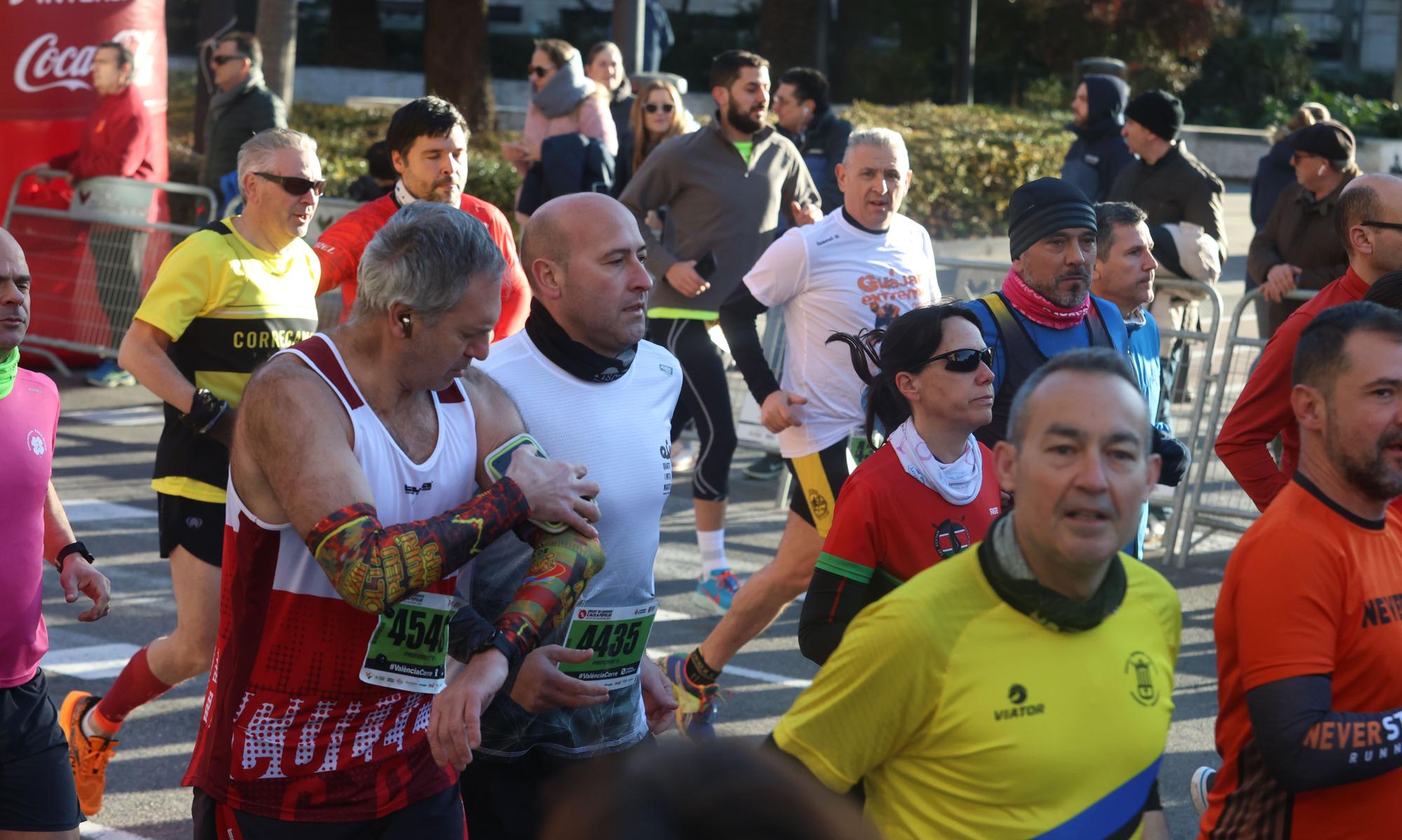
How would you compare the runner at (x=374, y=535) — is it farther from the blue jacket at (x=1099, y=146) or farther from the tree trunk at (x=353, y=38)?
the tree trunk at (x=353, y=38)

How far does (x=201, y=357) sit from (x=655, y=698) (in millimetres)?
2172

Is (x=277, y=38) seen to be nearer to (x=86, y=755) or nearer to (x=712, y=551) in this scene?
(x=712, y=551)

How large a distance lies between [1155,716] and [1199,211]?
721 centimetres

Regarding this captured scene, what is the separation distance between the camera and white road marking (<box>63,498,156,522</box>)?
353 inches

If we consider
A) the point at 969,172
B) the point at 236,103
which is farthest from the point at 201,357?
the point at 969,172

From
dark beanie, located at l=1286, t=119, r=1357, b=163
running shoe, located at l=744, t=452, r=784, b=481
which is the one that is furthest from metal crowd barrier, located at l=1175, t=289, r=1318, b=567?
running shoe, located at l=744, t=452, r=784, b=481

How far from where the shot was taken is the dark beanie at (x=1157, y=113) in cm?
954

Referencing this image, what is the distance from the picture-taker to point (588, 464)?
3.76 meters

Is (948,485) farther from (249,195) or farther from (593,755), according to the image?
(249,195)

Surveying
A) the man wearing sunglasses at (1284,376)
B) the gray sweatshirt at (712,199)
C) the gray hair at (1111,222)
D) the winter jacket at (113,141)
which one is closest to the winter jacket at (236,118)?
the winter jacket at (113,141)

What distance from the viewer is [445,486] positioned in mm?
3291

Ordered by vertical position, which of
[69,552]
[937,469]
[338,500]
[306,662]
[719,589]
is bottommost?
[719,589]

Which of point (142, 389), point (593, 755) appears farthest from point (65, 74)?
point (593, 755)

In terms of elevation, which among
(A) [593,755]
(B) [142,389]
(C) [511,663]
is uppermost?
(C) [511,663]
